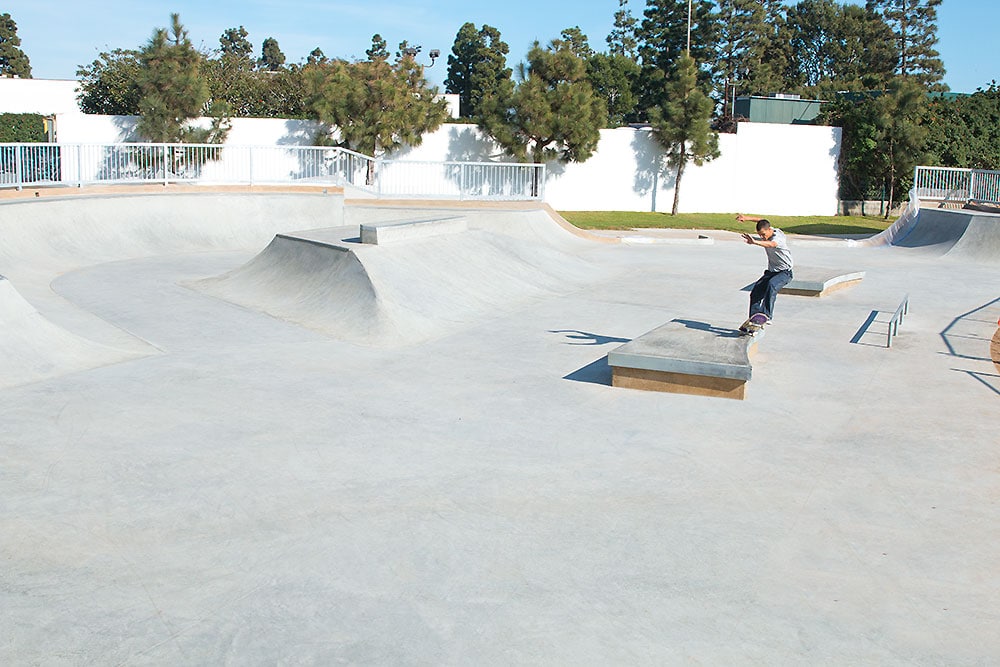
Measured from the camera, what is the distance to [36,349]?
8727 millimetres

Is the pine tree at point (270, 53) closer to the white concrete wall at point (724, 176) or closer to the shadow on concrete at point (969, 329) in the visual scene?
the white concrete wall at point (724, 176)

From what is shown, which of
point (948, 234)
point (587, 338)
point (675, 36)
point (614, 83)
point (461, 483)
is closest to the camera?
point (461, 483)

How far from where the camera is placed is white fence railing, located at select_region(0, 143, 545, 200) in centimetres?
1772

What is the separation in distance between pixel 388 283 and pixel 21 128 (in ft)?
87.5

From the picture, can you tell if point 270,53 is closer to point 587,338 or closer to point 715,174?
point 715,174

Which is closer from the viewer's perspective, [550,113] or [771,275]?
[771,275]

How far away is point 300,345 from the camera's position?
10.1 meters

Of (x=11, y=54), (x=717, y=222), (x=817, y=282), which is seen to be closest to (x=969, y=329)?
(x=817, y=282)

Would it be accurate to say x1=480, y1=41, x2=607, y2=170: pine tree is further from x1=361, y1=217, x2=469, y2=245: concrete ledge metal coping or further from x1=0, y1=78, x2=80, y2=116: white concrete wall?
x1=0, y1=78, x2=80, y2=116: white concrete wall

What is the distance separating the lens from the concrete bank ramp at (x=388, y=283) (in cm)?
1112

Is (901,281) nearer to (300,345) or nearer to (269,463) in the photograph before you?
(300,345)

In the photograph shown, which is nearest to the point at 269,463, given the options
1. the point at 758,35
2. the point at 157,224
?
the point at 157,224

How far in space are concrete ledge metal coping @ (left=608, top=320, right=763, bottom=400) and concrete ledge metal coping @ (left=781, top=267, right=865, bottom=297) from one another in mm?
5506

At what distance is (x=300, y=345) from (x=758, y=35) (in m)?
57.5
